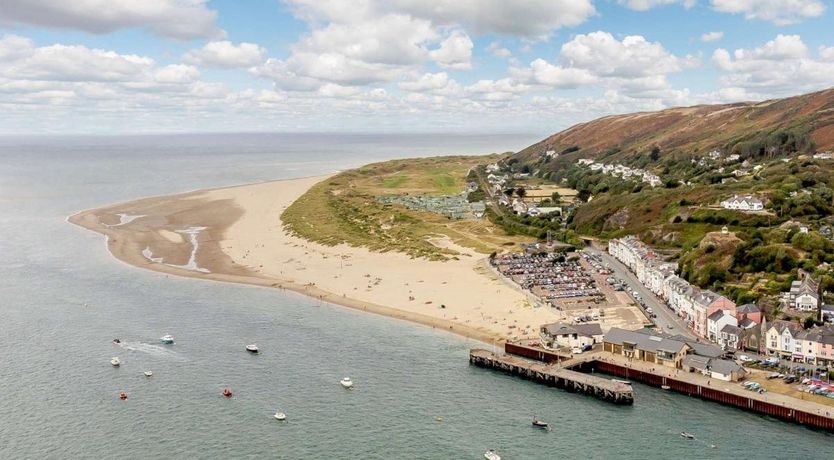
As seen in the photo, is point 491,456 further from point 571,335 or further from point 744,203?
point 744,203

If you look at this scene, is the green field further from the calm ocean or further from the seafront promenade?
the seafront promenade

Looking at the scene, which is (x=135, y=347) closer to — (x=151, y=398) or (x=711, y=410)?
(x=151, y=398)

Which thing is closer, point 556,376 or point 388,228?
point 556,376

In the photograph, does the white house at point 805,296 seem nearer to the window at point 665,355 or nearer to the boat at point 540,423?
the window at point 665,355

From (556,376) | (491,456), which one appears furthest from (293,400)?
(556,376)

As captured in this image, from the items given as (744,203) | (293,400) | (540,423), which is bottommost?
(540,423)

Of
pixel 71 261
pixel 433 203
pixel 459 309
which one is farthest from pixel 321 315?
pixel 433 203
